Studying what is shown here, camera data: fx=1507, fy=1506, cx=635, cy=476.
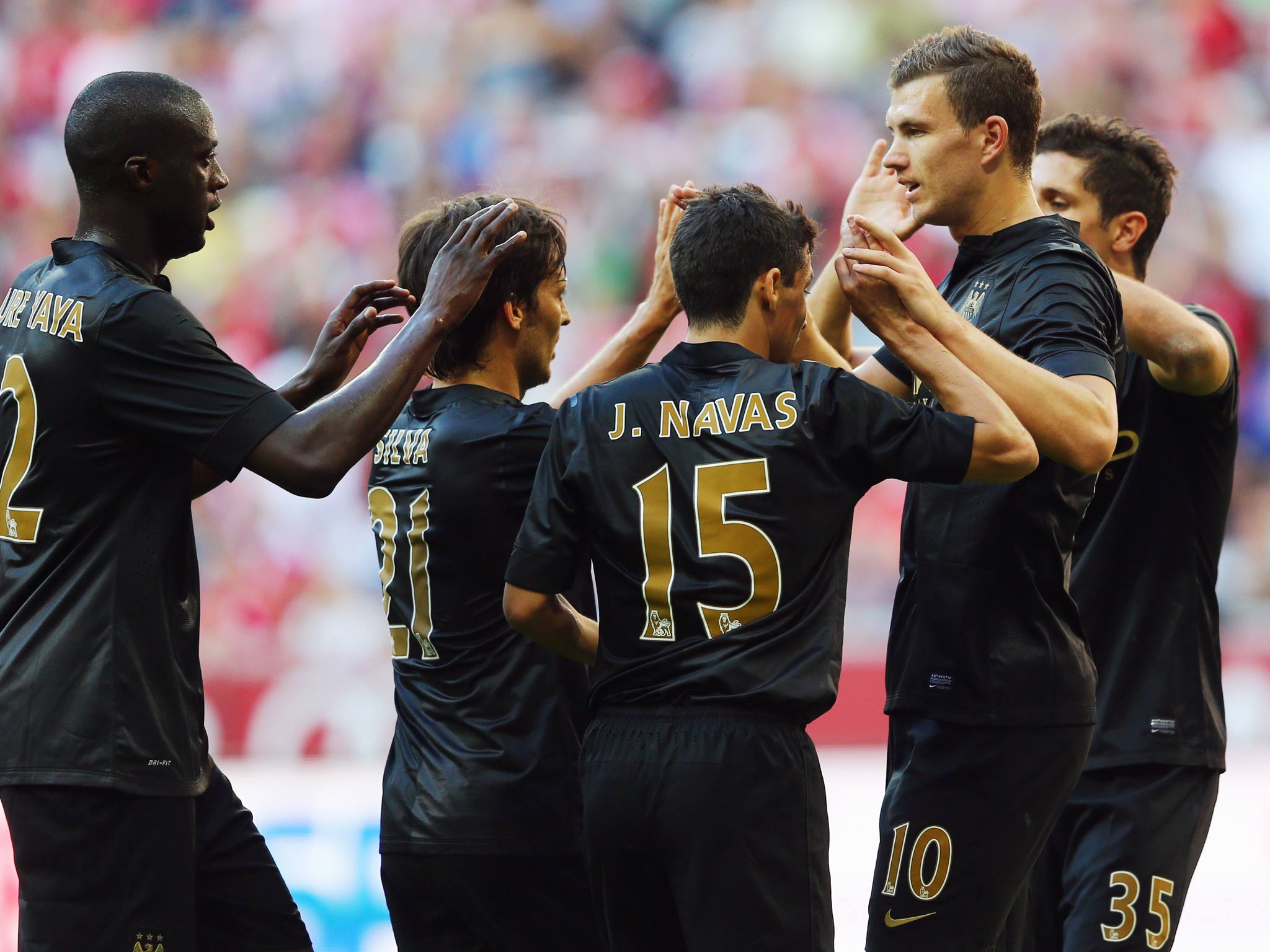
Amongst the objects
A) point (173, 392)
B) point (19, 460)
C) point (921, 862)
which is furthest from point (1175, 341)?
point (19, 460)

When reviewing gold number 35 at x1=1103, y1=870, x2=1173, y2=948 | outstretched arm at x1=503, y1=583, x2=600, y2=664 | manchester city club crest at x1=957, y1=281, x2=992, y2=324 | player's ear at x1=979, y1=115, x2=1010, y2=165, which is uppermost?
player's ear at x1=979, y1=115, x2=1010, y2=165

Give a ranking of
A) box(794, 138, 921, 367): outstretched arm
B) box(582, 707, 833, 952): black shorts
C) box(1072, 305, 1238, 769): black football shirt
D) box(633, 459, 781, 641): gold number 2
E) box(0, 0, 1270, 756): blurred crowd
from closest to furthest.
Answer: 1. box(582, 707, 833, 952): black shorts
2. box(633, 459, 781, 641): gold number 2
3. box(1072, 305, 1238, 769): black football shirt
4. box(794, 138, 921, 367): outstretched arm
5. box(0, 0, 1270, 756): blurred crowd

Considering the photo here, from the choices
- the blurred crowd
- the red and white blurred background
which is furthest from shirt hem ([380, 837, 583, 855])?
the blurred crowd

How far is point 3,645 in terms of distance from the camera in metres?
3.06

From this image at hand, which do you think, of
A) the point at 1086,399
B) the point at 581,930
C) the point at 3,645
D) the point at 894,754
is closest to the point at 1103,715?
the point at 894,754

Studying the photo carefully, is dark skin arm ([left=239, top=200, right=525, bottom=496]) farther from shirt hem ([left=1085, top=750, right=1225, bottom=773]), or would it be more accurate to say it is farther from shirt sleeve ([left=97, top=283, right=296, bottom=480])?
shirt hem ([left=1085, top=750, right=1225, bottom=773])

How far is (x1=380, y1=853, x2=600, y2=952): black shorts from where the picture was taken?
10.9ft

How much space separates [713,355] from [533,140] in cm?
865

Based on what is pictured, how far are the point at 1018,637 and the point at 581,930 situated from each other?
116 cm

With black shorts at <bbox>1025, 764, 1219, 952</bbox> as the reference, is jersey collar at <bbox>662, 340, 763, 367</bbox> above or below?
above

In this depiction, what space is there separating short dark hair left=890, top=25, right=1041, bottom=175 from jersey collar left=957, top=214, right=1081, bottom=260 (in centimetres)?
15

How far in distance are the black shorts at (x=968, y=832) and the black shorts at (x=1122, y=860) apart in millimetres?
726

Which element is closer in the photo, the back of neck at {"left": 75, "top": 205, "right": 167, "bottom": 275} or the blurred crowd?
the back of neck at {"left": 75, "top": 205, "right": 167, "bottom": 275}

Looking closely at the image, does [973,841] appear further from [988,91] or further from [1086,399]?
[988,91]
